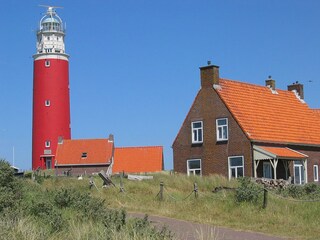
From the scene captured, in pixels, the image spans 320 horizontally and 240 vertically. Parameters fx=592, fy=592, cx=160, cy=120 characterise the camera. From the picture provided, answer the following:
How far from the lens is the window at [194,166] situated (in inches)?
1515

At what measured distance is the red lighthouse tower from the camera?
62594 mm

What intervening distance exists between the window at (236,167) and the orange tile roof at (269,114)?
1698mm

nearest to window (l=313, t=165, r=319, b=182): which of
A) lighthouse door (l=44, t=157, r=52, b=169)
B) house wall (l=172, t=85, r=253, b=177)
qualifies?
house wall (l=172, t=85, r=253, b=177)

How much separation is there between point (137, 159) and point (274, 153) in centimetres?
3142

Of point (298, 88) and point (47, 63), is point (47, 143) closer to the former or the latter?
point (47, 63)

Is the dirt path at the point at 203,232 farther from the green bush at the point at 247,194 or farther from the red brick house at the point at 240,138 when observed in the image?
the red brick house at the point at 240,138

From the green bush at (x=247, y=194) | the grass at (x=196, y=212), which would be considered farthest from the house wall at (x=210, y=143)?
the green bush at (x=247, y=194)

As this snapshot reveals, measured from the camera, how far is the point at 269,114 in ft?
132

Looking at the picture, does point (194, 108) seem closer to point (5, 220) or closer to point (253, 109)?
point (253, 109)

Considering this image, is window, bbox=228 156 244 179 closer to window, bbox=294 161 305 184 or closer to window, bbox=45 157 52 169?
window, bbox=294 161 305 184

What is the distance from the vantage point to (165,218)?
66.3ft

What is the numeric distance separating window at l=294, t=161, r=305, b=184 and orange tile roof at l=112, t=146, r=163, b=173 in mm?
26031

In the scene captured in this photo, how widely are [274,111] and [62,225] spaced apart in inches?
1176

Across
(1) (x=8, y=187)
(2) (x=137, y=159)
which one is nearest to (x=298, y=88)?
(2) (x=137, y=159)
